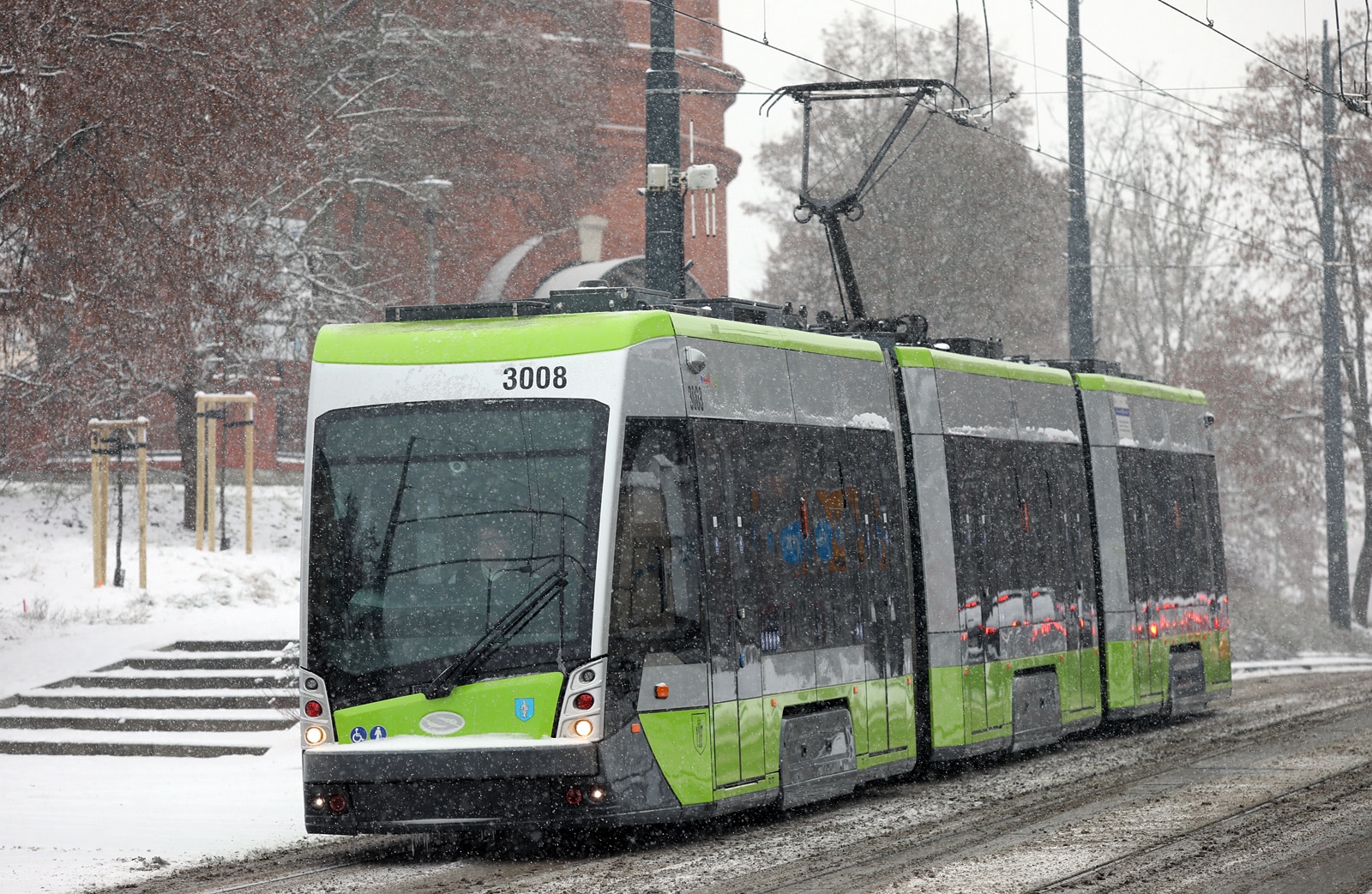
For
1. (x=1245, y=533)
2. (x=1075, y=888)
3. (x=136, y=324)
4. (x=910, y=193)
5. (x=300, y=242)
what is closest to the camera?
(x=1075, y=888)

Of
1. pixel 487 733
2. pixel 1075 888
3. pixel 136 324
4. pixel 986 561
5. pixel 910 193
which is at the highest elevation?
pixel 910 193

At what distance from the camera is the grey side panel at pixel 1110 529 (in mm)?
17953

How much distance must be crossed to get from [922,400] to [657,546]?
172 inches

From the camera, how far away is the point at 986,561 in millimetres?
15422

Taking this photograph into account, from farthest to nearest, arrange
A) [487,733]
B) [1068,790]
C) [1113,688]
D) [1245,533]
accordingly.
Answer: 1. [1245,533]
2. [1113,688]
3. [1068,790]
4. [487,733]

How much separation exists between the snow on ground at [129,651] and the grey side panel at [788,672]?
3.23 meters

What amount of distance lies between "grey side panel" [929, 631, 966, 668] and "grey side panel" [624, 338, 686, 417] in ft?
12.6

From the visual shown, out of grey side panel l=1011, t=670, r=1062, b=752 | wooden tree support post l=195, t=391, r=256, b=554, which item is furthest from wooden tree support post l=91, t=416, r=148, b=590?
grey side panel l=1011, t=670, r=1062, b=752

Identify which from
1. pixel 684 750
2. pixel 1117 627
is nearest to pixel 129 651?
pixel 1117 627

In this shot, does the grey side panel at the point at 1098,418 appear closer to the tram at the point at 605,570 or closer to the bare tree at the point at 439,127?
the tram at the point at 605,570

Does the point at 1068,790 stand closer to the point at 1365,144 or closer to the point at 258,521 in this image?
the point at 258,521

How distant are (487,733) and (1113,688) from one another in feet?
29.2

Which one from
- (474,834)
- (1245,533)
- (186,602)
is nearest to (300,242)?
(186,602)

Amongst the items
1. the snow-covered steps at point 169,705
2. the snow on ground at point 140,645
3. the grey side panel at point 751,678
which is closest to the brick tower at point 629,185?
the snow on ground at point 140,645
